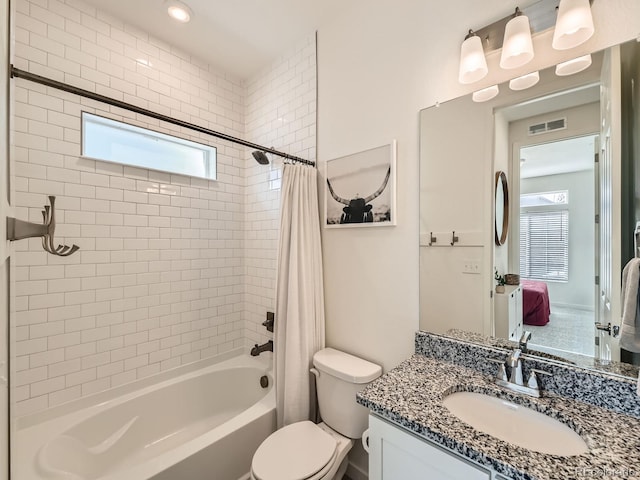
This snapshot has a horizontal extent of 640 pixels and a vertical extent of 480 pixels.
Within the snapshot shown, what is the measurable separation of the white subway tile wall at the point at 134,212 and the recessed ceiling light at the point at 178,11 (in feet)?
1.16

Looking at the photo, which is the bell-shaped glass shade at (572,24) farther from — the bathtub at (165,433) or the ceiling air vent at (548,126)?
the bathtub at (165,433)

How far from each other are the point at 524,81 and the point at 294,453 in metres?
1.96

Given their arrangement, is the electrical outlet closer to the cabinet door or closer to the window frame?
the window frame

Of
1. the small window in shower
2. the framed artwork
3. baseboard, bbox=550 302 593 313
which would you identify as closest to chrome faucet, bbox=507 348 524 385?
baseboard, bbox=550 302 593 313

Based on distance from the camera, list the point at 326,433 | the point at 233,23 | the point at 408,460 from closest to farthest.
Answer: the point at 408,460 → the point at 326,433 → the point at 233,23

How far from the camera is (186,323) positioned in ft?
7.30

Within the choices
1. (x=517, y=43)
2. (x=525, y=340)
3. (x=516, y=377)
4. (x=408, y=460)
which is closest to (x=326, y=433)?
(x=408, y=460)

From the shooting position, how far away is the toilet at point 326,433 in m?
1.26

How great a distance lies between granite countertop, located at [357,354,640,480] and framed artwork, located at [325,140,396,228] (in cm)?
81

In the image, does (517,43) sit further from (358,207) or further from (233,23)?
(233,23)

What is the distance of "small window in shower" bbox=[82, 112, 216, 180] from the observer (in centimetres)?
185

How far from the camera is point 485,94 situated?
4.12 feet

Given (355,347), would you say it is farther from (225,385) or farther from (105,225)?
(105,225)

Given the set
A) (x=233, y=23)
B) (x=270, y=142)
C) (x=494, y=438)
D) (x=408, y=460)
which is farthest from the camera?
(x=270, y=142)
